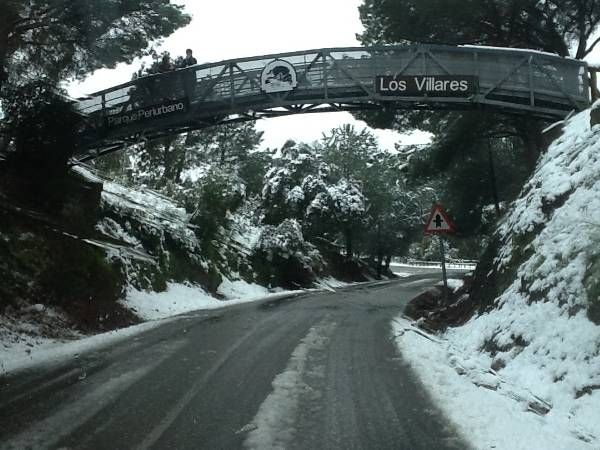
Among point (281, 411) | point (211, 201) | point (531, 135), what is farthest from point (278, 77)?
→ point (281, 411)

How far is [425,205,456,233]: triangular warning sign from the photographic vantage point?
13.9 meters

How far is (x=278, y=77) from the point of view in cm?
1761

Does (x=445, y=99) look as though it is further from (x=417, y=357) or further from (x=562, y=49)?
(x=417, y=357)

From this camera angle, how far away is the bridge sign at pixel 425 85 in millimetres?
17453

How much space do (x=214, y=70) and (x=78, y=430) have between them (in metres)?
15.0

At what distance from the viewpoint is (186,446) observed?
4.57m

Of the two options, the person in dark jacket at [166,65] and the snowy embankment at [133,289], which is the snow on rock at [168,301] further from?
the person in dark jacket at [166,65]

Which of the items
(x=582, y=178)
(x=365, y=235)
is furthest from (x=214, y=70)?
(x=365, y=235)

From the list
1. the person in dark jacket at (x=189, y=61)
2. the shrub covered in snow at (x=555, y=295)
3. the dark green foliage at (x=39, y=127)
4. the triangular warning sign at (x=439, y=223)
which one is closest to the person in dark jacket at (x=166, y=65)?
the person in dark jacket at (x=189, y=61)

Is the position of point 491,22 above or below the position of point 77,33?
above

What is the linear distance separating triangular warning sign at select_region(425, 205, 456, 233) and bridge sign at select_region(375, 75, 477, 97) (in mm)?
5059

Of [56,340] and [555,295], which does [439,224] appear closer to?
[555,295]

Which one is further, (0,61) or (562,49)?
(562,49)

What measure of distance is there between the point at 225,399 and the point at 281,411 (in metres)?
0.73
